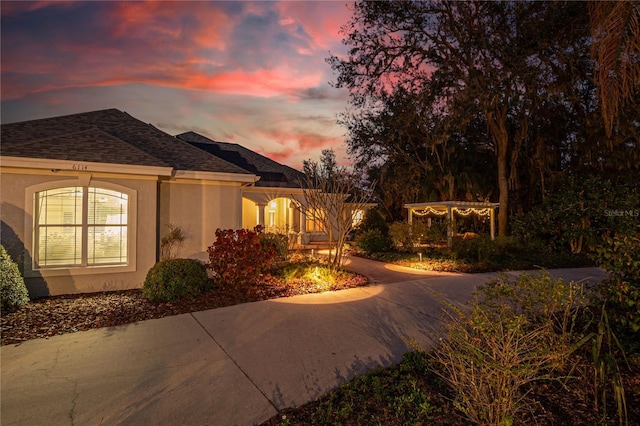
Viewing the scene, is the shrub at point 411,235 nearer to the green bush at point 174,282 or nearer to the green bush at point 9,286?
the green bush at point 174,282

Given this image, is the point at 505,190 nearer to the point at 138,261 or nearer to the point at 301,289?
the point at 301,289

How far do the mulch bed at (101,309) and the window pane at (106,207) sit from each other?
1663 mm

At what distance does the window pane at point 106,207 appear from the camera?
26.3 ft

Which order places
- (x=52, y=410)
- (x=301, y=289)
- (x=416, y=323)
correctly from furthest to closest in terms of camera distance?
(x=301, y=289) < (x=416, y=323) < (x=52, y=410)

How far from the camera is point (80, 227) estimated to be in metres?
7.86

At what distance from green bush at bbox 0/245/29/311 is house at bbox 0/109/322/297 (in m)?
0.97

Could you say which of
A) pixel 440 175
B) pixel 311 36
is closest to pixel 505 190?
pixel 440 175

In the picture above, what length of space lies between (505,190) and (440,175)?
3.49m

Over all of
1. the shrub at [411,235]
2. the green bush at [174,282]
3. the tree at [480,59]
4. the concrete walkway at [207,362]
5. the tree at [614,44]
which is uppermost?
the tree at [480,59]

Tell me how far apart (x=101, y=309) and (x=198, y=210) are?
379 cm

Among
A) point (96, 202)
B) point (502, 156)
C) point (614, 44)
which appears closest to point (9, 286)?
point (96, 202)

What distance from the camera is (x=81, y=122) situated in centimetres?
1033

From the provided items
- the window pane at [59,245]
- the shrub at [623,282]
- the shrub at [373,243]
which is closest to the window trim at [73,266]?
the window pane at [59,245]

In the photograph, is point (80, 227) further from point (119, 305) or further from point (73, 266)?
point (119, 305)
